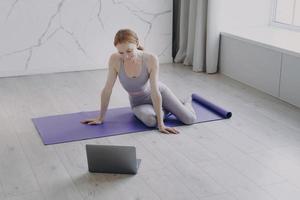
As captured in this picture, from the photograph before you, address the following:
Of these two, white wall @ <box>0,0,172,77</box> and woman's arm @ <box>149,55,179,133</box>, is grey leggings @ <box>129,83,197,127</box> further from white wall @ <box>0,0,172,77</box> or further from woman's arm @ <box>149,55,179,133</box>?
white wall @ <box>0,0,172,77</box>

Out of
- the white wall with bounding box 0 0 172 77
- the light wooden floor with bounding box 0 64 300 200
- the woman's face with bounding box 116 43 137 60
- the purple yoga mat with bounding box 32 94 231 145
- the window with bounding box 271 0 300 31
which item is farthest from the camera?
the window with bounding box 271 0 300 31

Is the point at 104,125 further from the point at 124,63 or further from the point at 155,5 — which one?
the point at 155,5

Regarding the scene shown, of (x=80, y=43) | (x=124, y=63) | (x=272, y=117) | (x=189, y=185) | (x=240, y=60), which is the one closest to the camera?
(x=189, y=185)

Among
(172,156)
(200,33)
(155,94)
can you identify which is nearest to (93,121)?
(155,94)

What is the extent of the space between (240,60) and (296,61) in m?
0.71

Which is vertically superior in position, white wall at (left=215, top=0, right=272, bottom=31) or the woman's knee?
white wall at (left=215, top=0, right=272, bottom=31)

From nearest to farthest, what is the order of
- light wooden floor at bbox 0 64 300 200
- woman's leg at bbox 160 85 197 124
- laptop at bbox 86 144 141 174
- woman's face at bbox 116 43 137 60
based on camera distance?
1. light wooden floor at bbox 0 64 300 200
2. laptop at bbox 86 144 141 174
3. woman's face at bbox 116 43 137 60
4. woman's leg at bbox 160 85 197 124

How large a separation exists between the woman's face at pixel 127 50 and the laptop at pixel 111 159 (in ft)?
2.29

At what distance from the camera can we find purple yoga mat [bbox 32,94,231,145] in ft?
9.50

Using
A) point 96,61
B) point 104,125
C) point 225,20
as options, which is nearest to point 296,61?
point 225,20

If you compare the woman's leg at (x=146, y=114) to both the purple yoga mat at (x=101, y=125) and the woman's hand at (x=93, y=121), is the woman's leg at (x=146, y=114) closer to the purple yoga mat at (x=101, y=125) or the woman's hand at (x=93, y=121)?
the purple yoga mat at (x=101, y=125)

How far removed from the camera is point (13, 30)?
4.10 m

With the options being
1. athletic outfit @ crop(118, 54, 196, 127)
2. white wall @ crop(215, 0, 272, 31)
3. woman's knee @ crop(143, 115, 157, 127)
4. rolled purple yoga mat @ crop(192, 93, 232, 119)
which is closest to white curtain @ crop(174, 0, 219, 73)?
white wall @ crop(215, 0, 272, 31)

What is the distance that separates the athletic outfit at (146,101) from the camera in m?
2.98
